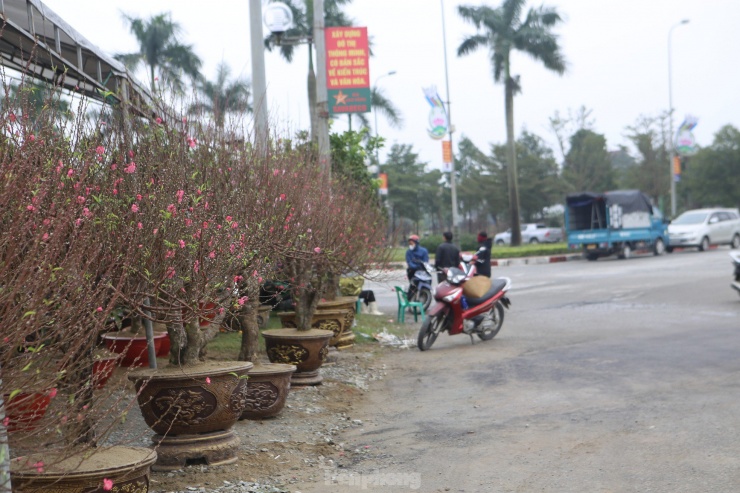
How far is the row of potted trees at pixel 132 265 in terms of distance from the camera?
3674mm

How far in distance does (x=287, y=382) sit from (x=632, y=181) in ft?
201

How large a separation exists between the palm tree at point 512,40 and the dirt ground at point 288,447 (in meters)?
35.8

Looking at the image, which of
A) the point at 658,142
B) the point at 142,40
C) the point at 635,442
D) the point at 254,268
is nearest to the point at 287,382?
the point at 254,268

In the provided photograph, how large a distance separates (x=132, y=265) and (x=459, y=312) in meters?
8.58

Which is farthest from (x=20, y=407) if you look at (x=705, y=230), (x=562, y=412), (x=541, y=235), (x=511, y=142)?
(x=541, y=235)

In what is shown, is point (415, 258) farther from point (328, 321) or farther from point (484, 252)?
point (328, 321)

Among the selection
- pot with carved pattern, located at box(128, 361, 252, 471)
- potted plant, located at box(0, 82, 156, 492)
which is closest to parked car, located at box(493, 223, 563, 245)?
pot with carved pattern, located at box(128, 361, 252, 471)

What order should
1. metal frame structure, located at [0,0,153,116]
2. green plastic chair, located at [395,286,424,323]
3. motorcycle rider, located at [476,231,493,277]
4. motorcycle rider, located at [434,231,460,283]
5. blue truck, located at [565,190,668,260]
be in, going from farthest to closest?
blue truck, located at [565,190,668,260]
motorcycle rider, located at [434,231,460,283]
green plastic chair, located at [395,286,424,323]
motorcycle rider, located at [476,231,493,277]
metal frame structure, located at [0,0,153,116]

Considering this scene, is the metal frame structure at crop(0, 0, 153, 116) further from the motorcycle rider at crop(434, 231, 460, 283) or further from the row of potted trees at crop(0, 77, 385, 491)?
the motorcycle rider at crop(434, 231, 460, 283)

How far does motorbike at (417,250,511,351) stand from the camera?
1323 centimetres

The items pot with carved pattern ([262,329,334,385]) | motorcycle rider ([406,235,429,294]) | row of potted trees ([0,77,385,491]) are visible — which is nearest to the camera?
row of potted trees ([0,77,385,491])

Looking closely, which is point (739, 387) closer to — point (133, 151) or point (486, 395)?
point (486, 395)

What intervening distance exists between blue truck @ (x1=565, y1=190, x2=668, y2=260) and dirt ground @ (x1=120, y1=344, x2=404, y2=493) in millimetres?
25697

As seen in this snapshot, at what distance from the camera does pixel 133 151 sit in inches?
261
